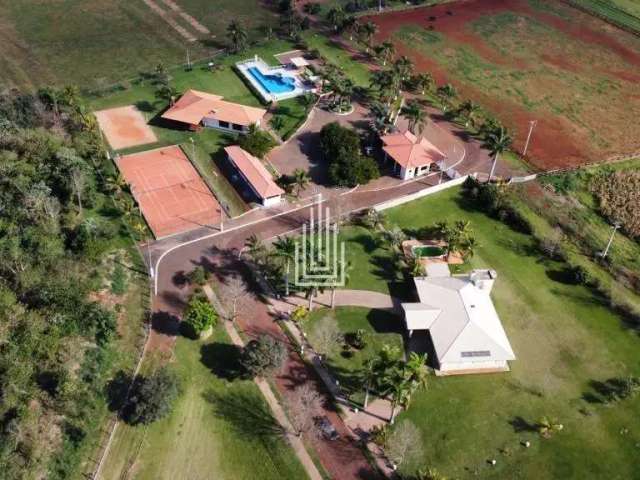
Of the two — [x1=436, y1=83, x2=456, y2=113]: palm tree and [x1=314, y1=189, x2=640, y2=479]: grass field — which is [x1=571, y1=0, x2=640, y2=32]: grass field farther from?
[x1=314, y1=189, x2=640, y2=479]: grass field

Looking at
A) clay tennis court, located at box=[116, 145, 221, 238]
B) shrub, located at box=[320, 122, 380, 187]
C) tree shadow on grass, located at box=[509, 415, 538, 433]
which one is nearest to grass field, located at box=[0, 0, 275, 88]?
clay tennis court, located at box=[116, 145, 221, 238]

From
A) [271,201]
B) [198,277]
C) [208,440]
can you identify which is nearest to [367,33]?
[271,201]

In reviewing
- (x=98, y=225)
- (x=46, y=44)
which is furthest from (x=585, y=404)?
(x=46, y=44)

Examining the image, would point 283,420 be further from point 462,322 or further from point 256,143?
point 256,143

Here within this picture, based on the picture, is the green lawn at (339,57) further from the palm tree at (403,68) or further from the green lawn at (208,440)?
the green lawn at (208,440)

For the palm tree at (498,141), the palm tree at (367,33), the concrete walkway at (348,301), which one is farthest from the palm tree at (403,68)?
the concrete walkway at (348,301)
